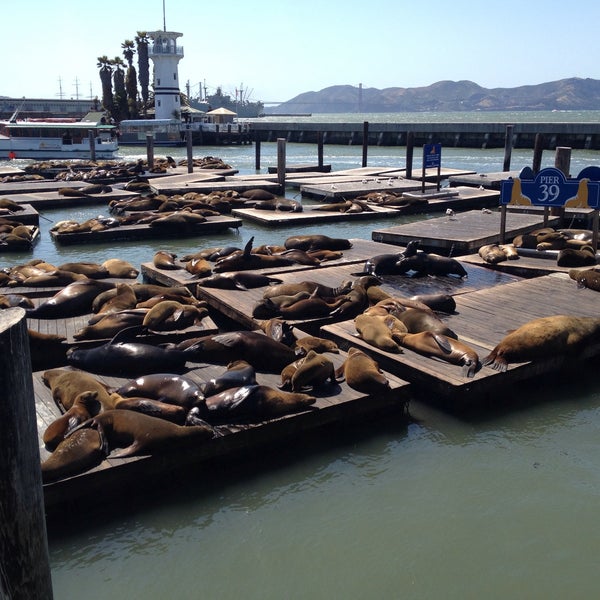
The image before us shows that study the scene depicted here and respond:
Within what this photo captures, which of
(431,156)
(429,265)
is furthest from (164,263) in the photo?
(431,156)

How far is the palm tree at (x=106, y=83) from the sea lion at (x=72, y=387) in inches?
2139

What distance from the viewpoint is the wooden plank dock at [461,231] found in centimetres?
1005

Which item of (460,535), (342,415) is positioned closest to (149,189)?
(342,415)

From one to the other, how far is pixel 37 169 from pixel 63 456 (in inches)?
927

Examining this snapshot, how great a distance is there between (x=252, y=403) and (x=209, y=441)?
387 millimetres

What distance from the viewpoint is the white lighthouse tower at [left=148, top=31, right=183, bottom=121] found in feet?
155

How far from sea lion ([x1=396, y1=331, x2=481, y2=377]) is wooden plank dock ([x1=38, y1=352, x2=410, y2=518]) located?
Result: 1.63 feet

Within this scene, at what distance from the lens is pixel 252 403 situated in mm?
4320

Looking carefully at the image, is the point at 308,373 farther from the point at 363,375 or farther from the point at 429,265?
the point at 429,265

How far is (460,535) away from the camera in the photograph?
373 centimetres

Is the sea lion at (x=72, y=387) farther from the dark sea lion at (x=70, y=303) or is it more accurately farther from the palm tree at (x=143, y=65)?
the palm tree at (x=143, y=65)

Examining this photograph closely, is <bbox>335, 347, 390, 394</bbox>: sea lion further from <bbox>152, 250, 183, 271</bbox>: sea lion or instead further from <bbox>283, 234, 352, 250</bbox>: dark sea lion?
<bbox>283, 234, 352, 250</bbox>: dark sea lion

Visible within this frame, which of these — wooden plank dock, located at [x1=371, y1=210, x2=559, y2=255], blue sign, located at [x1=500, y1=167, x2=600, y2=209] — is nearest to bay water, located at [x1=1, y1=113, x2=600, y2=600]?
blue sign, located at [x1=500, y1=167, x2=600, y2=209]

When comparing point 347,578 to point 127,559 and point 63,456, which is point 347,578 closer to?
point 127,559
